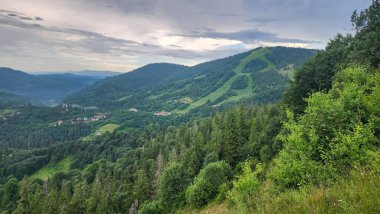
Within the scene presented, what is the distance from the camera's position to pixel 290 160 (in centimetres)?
2825

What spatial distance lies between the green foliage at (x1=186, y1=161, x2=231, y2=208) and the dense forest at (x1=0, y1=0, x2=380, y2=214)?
0.19 meters

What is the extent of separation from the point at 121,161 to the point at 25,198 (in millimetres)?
56329

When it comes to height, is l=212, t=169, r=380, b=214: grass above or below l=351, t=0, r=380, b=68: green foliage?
below

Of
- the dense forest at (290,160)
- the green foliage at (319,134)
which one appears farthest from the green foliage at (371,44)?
the green foliage at (319,134)

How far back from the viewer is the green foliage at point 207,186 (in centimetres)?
5759

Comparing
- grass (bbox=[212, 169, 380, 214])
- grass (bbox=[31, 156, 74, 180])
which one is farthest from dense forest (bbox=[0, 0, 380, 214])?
grass (bbox=[31, 156, 74, 180])

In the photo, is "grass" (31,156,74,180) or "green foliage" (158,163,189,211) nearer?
"green foliage" (158,163,189,211)

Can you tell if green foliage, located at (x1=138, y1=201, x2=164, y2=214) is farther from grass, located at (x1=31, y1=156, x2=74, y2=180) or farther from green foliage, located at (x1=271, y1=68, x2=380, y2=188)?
grass, located at (x1=31, y1=156, x2=74, y2=180)

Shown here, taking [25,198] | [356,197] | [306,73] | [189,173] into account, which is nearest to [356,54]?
[306,73]

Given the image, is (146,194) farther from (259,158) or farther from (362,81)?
(362,81)

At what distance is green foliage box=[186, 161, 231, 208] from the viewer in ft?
189

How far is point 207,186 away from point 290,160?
32.4 meters

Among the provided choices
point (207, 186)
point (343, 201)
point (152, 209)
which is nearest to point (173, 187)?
point (152, 209)

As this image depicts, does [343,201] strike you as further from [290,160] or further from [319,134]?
[319,134]
